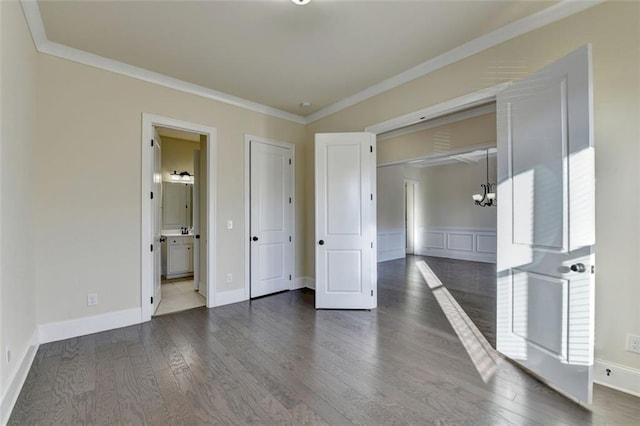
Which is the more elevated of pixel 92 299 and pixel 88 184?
pixel 88 184

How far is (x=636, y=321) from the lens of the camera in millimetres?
1967

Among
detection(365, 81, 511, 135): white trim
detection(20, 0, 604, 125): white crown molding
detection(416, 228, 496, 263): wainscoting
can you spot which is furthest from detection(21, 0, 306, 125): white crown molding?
detection(416, 228, 496, 263): wainscoting

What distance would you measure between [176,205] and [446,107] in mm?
5375

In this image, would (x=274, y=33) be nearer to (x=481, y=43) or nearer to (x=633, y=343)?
(x=481, y=43)

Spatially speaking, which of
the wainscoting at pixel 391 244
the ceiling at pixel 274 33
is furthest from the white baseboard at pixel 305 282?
the wainscoting at pixel 391 244

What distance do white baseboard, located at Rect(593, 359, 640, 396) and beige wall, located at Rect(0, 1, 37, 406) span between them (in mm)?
3897

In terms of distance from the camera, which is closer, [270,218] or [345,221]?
[345,221]

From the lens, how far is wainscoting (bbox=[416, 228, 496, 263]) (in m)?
7.82

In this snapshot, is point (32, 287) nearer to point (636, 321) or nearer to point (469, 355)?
point (469, 355)

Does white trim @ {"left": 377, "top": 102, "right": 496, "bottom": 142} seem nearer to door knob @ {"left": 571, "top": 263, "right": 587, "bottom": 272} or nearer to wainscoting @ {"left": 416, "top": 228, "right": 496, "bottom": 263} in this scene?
door knob @ {"left": 571, "top": 263, "right": 587, "bottom": 272}

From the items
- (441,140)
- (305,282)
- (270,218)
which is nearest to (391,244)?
(441,140)

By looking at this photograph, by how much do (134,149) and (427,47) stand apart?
333 cm

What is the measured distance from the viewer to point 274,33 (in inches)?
104

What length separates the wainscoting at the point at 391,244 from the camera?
805 cm
